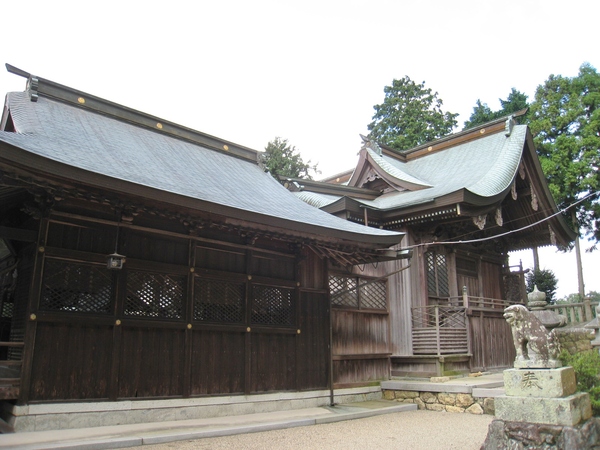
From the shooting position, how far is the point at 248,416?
8375 mm

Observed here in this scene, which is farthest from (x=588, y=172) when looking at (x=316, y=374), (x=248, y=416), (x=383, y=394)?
(x=248, y=416)

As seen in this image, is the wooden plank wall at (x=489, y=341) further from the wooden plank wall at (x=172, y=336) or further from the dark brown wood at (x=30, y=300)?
the dark brown wood at (x=30, y=300)

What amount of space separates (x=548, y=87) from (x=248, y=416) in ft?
74.5

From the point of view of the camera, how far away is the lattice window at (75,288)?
6781 mm

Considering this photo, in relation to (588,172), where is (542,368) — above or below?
below

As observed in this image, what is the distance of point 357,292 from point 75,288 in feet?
20.9

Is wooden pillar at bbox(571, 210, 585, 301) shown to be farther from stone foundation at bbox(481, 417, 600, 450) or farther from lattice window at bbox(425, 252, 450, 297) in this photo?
stone foundation at bbox(481, 417, 600, 450)

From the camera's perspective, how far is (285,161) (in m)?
29.9

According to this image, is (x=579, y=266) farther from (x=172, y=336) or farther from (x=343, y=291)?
(x=172, y=336)

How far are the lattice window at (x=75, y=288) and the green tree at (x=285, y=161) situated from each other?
22208mm

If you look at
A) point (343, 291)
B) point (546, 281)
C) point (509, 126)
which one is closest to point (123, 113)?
point (343, 291)

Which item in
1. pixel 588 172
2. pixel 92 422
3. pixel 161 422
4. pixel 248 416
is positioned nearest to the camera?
pixel 92 422

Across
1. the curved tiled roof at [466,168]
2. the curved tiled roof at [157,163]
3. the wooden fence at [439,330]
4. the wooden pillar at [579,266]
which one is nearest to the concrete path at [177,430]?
the wooden fence at [439,330]

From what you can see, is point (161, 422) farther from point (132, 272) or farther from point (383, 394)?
point (383, 394)
